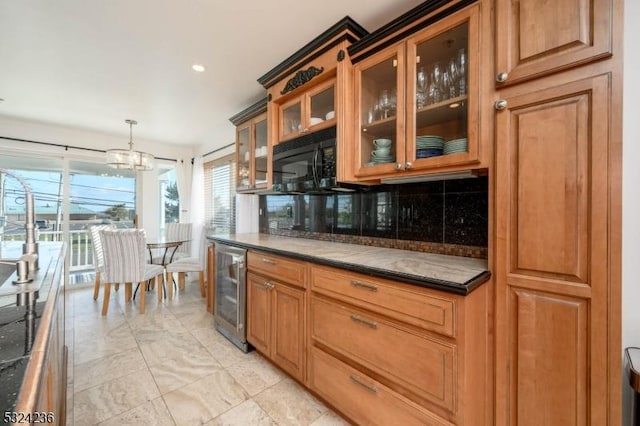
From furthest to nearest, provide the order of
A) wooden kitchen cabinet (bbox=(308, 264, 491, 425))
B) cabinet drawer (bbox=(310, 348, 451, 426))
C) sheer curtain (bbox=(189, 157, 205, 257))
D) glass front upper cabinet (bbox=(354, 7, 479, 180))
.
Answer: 1. sheer curtain (bbox=(189, 157, 205, 257))
2. glass front upper cabinet (bbox=(354, 7, 479, 180))
3. cabinet drawer (bbox=(310, 348, 451, 426))
4. wooden kitchen cabinet (bbox=(308, 264, 491, 425))

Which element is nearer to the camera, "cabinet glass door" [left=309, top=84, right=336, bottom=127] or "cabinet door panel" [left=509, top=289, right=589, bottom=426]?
"cabinet door panel" [left=509, top=289, right=589, bottom=426]

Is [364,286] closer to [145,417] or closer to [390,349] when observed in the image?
[390,349]

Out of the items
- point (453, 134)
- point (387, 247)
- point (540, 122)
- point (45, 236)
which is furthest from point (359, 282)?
point (45, 236)

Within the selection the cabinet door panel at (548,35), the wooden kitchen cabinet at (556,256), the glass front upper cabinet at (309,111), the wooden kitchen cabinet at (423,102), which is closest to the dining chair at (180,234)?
the glass front upper cabinet at (309,111)

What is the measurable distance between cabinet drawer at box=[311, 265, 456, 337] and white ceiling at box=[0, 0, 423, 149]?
1632mm

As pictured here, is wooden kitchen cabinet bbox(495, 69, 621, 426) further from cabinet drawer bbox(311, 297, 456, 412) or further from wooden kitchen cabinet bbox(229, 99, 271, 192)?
wooden kitchen cabinet bbox(229, 99, 271, 192)

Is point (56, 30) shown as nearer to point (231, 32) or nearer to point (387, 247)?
point (231, 32)

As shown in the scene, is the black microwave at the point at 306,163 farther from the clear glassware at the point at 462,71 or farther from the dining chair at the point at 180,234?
the dining chair at the point at 180,234

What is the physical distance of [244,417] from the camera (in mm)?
1558

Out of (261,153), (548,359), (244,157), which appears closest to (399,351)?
(548,359)

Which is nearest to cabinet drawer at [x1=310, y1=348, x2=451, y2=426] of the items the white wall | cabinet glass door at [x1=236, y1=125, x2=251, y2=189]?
the white wall

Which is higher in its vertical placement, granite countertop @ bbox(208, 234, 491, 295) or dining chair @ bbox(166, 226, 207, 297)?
granite countertop @ bbox(208, 234, 491, 295)

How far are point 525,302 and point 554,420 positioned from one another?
0.45 m

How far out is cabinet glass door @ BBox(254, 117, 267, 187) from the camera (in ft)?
8.94
